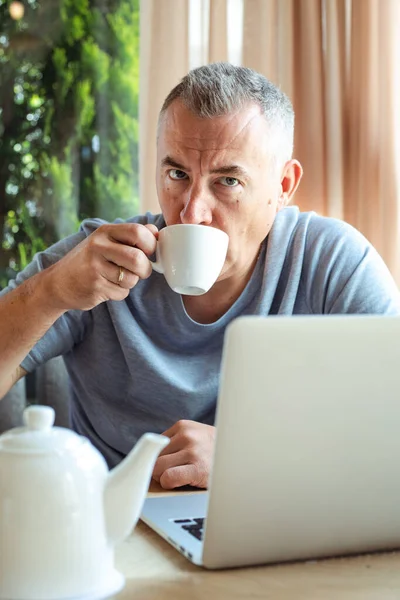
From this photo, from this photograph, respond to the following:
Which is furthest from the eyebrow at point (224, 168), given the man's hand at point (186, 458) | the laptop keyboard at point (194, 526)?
the laptop keyboard at point (194, 526)

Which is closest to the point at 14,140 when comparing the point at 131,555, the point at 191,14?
the point at 191,14

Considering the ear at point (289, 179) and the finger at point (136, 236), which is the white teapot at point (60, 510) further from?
the ear at point (289, 179)

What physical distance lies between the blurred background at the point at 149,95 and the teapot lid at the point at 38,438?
169 cm

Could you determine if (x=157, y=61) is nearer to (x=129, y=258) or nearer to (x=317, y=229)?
(x=317, y=229)

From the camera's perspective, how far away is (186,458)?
1134 millimetres

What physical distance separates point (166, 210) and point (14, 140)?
1.24 meters

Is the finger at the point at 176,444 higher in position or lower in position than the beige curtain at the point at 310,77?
lower

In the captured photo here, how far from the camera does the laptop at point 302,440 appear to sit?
68 cm

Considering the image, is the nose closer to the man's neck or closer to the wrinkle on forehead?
the wrinkle on forehead

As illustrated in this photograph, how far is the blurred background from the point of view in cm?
230

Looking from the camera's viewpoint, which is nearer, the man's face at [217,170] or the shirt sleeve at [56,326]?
the man's face at [217,170]

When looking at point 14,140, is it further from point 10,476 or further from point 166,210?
point 10,476

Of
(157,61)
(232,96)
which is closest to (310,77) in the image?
(157,61)

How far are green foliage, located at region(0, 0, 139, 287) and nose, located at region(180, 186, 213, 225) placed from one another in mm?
1143
